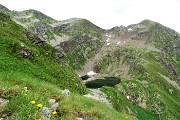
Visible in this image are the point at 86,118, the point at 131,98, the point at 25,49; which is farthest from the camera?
the point at 131,98

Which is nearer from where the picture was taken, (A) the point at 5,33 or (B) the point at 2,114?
(B) the point at 2,114

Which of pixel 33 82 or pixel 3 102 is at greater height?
pixel 3 102

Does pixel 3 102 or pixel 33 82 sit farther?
pixel 33 82

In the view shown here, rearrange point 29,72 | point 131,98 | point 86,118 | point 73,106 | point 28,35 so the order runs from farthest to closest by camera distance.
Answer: point 131,98 < point 28,35 < point 29,72 < point 73,106 < point 86,118

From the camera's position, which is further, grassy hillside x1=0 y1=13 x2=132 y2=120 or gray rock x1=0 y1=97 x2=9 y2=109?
gray rock x1=0 y1=97 x2=9 y2=109

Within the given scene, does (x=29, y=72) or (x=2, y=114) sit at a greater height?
(x=2, y=114)

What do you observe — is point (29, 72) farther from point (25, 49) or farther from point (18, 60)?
point (25, 49)

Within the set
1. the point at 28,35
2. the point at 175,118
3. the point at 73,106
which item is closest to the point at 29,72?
the point at 28,35

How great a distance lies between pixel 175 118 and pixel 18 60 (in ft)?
411

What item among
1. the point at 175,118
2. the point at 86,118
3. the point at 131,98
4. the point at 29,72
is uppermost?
the point at 86,118

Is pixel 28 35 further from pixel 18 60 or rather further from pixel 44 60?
pixel 18 60

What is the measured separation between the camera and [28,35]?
72.1m

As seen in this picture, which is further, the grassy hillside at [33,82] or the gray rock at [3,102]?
the gray rock at [3,102]

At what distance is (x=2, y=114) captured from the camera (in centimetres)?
1577
